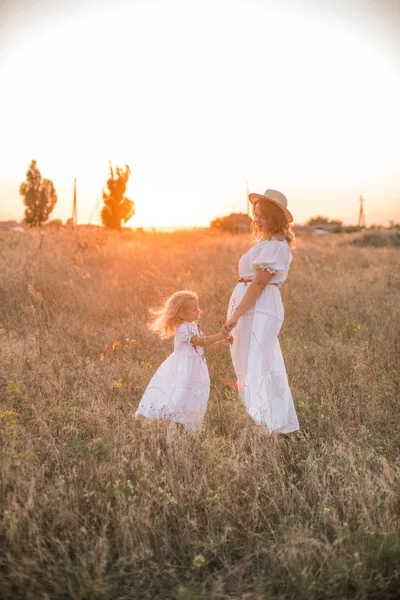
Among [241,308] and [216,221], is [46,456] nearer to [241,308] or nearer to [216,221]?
[241,308]

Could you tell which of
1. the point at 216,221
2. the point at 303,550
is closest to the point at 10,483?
the point at 303,550

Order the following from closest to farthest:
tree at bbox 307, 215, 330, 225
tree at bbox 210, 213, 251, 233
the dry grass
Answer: the dry grass, tree at bbox 210, 213, 251, 233, tree at bbox 307, 215, 330, 225

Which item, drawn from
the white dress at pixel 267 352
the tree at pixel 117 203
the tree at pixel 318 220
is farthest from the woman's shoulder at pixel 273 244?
the tree at pixel 318 220

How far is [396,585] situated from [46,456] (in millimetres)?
2283

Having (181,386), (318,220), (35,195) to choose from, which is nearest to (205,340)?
(181,386)

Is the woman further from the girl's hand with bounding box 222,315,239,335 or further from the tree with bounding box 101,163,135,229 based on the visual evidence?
the tree with bounding box 101,163,135,229

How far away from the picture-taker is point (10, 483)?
2.90 meters

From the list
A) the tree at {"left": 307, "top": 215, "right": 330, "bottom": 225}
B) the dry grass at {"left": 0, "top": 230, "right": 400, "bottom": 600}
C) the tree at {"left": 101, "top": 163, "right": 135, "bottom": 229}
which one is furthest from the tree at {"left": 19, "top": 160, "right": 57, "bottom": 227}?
the dry grass at {"left": 0, "top": 230, "right": 400, "bottom": 600}

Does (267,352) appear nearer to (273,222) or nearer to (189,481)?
(273,222)

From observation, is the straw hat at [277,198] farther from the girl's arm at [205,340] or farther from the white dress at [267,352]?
the girl's arm at [205,340]

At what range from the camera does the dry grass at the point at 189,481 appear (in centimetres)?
239

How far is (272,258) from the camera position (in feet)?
12.1

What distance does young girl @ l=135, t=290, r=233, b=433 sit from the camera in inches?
153

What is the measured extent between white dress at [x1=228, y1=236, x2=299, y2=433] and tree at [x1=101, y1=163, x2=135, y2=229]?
97.8ft
